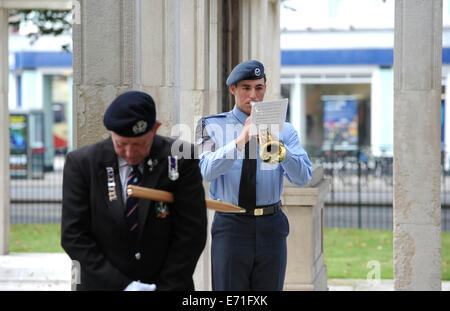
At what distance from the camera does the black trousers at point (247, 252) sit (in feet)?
15.2

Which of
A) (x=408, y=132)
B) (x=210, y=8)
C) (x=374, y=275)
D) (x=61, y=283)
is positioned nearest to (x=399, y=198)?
(x=408, y=132)

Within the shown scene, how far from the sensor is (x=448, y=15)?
2869cm

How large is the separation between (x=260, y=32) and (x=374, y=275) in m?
3.41

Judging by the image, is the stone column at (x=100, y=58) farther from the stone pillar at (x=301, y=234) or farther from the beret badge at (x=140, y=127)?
the beret badge at (x=140, y=127)

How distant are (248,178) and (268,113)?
51cm

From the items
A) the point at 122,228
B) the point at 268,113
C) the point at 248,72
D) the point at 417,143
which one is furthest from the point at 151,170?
the point at 417,143

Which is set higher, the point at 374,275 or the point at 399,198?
the point at 399,198

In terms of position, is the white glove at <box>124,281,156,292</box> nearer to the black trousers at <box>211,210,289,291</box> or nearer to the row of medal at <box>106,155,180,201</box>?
the row of medal at <box>106,155,180,201</box>

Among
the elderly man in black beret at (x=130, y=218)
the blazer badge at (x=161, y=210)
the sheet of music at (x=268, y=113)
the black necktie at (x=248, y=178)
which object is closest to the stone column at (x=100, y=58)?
the black necktie at (x=248, y=178)

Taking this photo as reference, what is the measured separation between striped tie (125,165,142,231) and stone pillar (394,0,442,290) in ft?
12.3

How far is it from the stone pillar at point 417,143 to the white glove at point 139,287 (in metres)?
3.83

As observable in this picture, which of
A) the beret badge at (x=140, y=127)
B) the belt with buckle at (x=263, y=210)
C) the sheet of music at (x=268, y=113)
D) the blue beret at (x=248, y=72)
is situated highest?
the blue beret at (x=248, y=72)

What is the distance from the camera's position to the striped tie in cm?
367

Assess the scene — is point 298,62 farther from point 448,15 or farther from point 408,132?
point 408,132
